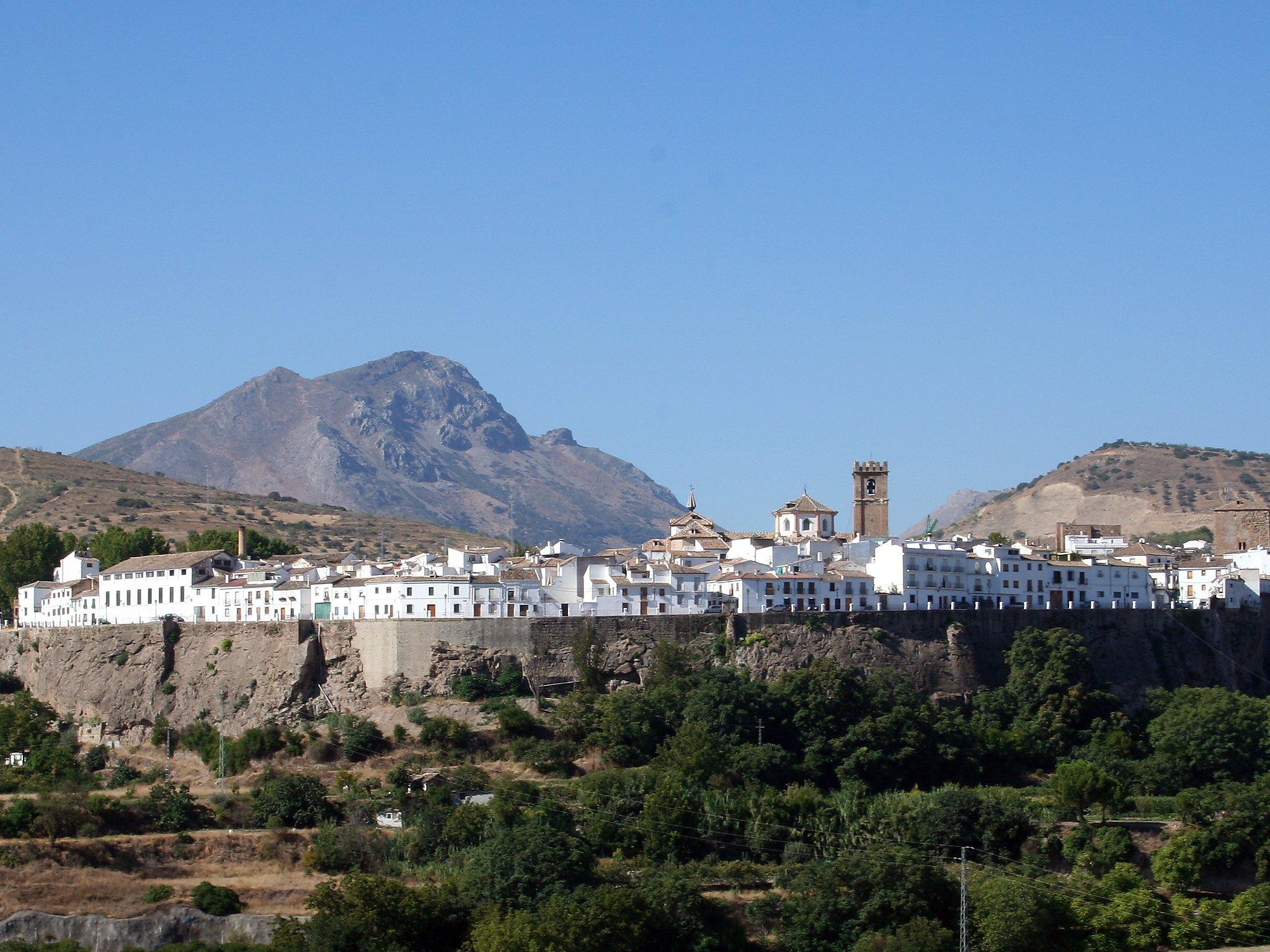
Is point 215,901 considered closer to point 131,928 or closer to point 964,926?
point 131,928

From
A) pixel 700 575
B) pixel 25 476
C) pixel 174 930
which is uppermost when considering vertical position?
pixel 25 476

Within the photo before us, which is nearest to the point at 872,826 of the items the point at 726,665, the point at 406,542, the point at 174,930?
the point at 726,665

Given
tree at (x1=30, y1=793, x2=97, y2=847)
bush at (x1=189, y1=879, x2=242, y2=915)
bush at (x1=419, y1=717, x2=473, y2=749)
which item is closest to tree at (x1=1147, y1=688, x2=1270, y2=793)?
bush at (x1=419, y1=717, x2=473, y2=749)

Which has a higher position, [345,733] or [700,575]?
[700,575]

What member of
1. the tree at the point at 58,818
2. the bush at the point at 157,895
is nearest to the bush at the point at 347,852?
the bush at the point at 157,895

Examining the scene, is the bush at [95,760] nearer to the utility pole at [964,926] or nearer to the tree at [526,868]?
the tree at [526,868]

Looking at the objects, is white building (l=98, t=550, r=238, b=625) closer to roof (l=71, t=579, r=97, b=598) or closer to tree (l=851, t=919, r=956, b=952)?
roof (l=71, t=579, r=97, b=598)

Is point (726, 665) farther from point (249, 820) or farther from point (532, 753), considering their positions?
point (249, 820)
